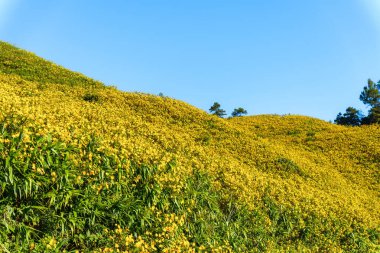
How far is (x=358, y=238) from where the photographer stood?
19016 millimetres

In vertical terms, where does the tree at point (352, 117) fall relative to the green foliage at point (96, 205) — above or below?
above

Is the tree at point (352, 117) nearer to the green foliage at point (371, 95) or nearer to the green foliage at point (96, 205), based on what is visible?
the green foliage at point (371, 95)

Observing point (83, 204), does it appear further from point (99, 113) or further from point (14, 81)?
point (14, 81)

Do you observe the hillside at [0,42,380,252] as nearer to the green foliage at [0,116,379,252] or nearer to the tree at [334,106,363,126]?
the green foliage at [0,116,379,252]

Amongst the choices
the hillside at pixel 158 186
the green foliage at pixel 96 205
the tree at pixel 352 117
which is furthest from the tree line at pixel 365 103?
the green foliage at pixel 96 205

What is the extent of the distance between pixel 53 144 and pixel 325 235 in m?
12.9

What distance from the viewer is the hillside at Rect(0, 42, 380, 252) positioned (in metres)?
10.4

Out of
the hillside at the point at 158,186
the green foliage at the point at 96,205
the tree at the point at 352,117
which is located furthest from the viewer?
the tree at the point at 352,117

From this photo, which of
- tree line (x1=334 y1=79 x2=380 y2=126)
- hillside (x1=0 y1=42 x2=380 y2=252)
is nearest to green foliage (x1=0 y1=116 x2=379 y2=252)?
hillside (x1=0 y1=42 x2=380 y2=252)

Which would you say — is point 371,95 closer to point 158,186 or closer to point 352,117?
point 352,117

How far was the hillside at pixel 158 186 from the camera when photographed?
1040 cm

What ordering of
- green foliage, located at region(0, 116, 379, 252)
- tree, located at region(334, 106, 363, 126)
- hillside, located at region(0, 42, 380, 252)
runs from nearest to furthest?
green foliage, located at region(0, 116, 379, 252) < hillside, located at region(0, 42, 380, 252) < tree, located at region(334, 106, 363, 126)

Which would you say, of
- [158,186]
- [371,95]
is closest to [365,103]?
[371,95]

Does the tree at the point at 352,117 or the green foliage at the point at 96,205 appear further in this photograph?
the tree at the point at 352,117
